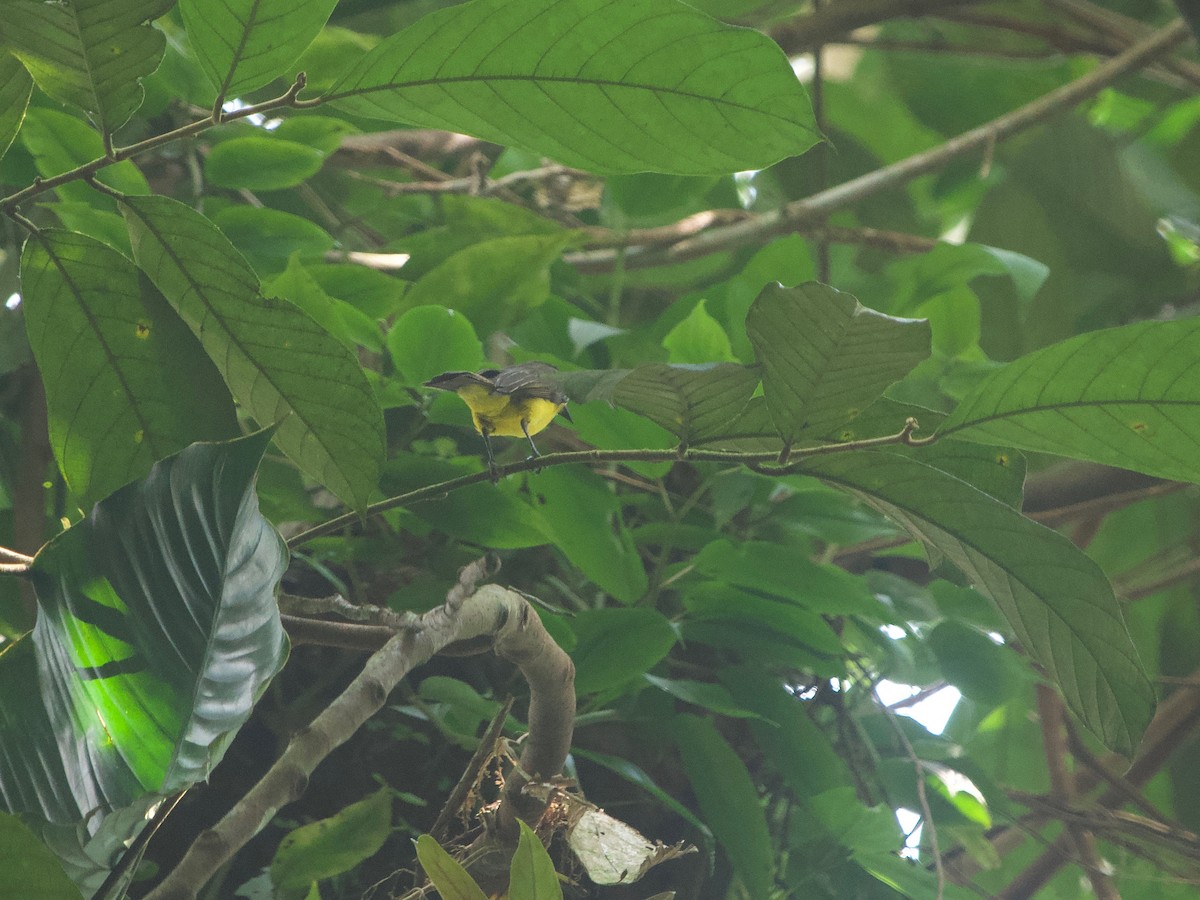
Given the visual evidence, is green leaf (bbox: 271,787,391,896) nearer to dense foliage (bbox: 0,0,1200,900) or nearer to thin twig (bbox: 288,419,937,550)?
dense foliage (bbox: 0,0,1200,900)

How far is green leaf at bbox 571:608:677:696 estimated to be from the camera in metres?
0.78

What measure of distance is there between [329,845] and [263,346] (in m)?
0.35

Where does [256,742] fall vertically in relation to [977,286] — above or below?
below

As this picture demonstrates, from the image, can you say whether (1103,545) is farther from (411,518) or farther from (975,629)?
(411,518)

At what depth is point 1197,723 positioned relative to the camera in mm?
1283

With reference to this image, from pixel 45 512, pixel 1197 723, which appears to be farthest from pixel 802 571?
pixel 1197 723

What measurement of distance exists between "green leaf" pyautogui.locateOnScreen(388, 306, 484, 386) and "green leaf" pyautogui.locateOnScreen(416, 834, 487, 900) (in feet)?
1.36

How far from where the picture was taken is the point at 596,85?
54 cm

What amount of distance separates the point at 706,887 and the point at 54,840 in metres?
0.54

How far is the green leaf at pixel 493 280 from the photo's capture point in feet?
3.23

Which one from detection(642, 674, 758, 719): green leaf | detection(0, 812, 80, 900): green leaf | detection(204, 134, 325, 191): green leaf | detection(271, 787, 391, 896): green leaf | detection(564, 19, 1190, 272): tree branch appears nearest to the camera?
detection(0, 812, 80, 900): green leaf

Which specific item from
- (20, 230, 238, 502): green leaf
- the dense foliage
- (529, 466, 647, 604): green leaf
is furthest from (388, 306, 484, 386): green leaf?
(20, 230, 238, 502): green leaf

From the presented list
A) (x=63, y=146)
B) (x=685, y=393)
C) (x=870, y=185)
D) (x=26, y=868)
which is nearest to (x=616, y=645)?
(x=685, y=393)

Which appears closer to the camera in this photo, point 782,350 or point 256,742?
point 782,350
